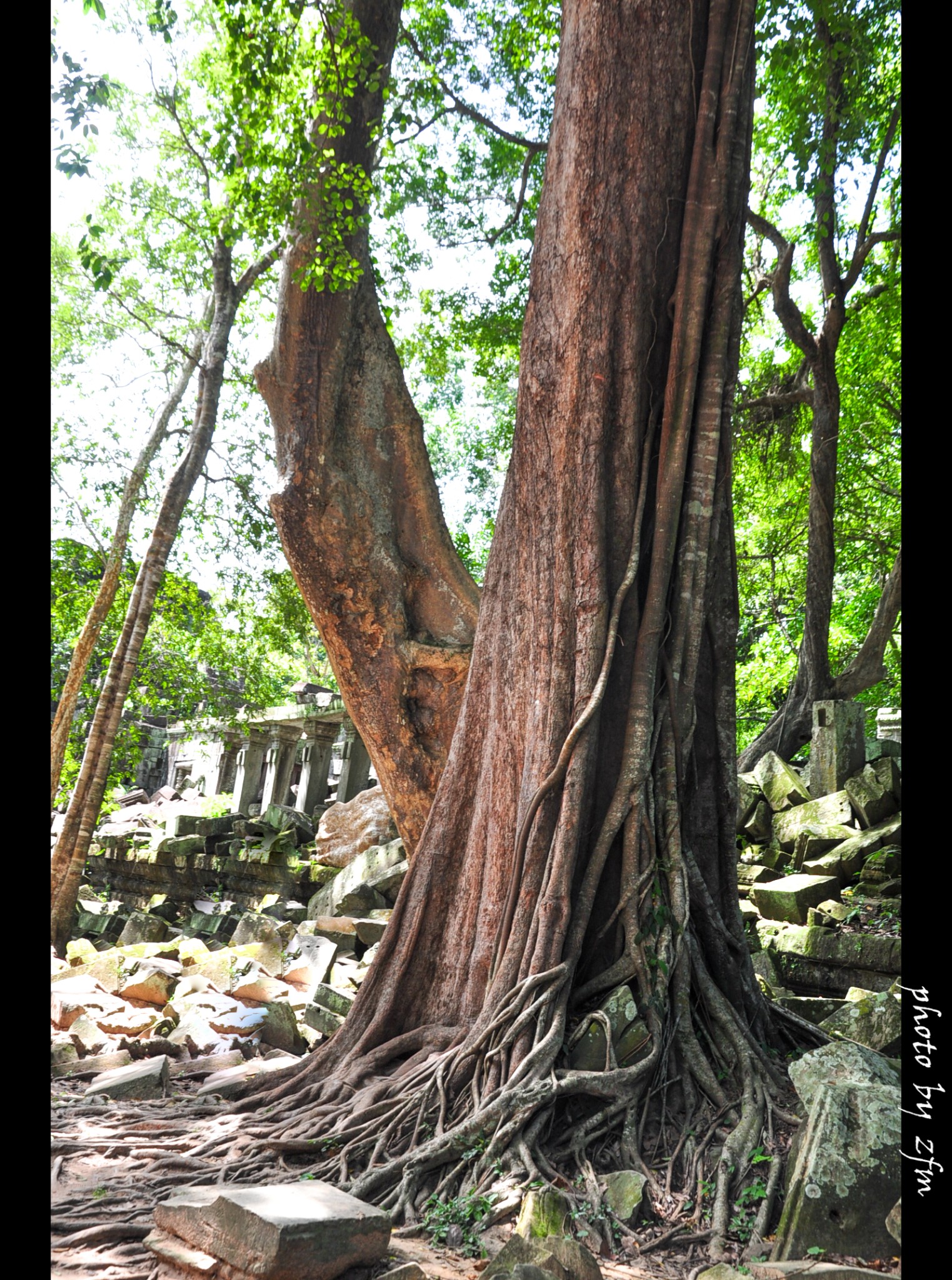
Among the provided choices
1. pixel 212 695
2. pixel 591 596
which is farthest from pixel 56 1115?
pixel 212 695

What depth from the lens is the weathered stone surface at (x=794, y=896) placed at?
5.23 m

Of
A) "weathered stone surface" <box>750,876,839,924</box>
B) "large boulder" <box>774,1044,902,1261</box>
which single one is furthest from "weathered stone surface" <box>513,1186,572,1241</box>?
"weathered stone surface" <box>750,876,839,924</box>

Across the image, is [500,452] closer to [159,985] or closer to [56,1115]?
[159,985]

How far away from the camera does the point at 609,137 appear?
3729mm

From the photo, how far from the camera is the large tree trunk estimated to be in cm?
296

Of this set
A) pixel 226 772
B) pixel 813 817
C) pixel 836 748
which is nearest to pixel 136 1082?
pixel 813 817

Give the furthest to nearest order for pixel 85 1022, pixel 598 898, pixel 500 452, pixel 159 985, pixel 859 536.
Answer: pixel 500 452
pixel 859 536
pixel 159 985
pixel 85 1022
pixel 598 898

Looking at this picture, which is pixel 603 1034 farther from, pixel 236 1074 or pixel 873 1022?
pixel 236 1074

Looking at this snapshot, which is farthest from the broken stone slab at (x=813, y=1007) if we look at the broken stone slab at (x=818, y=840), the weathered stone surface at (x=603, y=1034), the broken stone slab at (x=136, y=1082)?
the broken stone slab at (x=136, y=1082)

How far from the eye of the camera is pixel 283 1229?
194cm

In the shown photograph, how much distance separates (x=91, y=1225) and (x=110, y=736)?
545 cm

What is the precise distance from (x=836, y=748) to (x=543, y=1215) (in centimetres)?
502

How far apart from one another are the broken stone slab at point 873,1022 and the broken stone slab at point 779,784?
3.42 m

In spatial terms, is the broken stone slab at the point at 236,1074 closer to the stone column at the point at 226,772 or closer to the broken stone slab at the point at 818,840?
the broken stone slab at the point at 818,840
